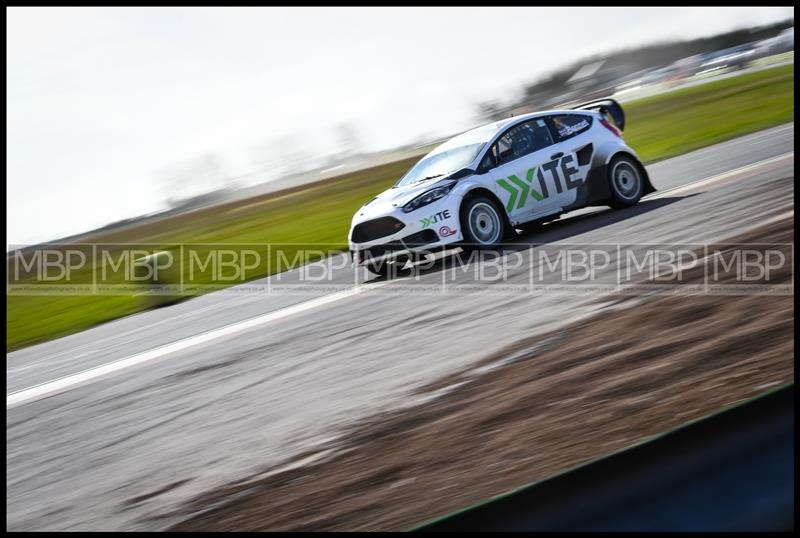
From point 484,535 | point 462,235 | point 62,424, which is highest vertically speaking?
point 462,235

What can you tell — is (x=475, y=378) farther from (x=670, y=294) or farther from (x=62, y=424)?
(x=62, y=424)

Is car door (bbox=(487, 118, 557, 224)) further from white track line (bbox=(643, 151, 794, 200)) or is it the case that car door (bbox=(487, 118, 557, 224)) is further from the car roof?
white track line (bbox=(643, 151, 794, 200))

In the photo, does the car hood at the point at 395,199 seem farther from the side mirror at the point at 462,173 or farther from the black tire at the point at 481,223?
the black tire at the point at 481,223

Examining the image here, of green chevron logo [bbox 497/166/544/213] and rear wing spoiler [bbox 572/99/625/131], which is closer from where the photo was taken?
green chevron logo [bbox 497/166/544/213]

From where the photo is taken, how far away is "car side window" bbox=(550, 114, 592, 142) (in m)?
11.5

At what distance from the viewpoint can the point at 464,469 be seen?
13.3 feet

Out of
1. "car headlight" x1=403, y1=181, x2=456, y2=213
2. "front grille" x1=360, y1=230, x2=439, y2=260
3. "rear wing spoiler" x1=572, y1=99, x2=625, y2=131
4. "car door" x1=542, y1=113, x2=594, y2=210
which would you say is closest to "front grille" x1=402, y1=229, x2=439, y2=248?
"front grille" x1=360, y1=230, x2=439, y2=260

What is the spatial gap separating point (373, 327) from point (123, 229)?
190ft

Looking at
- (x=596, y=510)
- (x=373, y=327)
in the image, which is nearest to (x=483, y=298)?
(x=373, y=327)

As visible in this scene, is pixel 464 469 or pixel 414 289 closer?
pixel 464 469

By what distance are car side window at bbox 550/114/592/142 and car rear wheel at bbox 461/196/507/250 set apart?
5.02 ft

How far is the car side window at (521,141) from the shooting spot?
11023 millimetres

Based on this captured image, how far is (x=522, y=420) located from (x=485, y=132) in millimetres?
7367

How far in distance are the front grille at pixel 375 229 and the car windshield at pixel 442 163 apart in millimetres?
968
